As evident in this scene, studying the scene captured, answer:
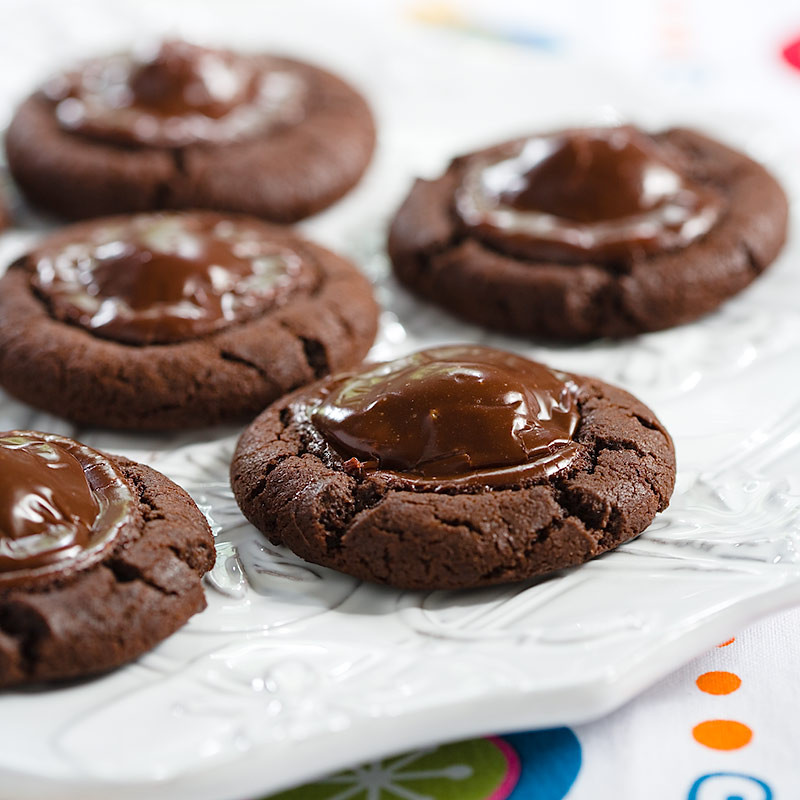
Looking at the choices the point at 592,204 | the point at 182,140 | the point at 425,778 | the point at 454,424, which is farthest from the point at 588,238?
the point at 425,778

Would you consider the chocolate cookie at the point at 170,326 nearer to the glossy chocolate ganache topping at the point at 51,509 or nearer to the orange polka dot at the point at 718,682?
the glossy chocolate ganache topping at the point at 51,509

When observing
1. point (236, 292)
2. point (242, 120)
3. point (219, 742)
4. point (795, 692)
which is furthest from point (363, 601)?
point (242, 120)

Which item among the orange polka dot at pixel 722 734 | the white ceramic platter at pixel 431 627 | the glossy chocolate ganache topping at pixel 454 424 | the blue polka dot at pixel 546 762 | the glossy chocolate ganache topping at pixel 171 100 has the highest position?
the glossy chocolate ganache topping at pixel 171 100

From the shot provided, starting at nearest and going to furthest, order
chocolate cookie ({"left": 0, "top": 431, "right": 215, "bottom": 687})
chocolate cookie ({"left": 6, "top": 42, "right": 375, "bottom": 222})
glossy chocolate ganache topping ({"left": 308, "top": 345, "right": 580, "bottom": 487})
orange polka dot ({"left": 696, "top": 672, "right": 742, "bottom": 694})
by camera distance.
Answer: chocolate cookie ({"left": 0, "top": 431, "right": 215, "bottom": 687}) < orange polka dot ({"left": 696, "top": 672, "right": 742, "bottom": 694}) < glossy chocolate ganache topping ({"left": 308, "top": 345, "right": 580, "bottom": 487}) < chocolate cookie ({"left": 6, "top": 42, "right": 375, "bottom": 222})

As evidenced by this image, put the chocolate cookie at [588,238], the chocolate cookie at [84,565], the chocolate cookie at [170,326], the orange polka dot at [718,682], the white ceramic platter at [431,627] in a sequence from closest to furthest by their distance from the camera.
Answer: the white ceramic platter at [431,627] < the chocolate cookie at [84,565] < the orange polka dot at [718,682] < the chocolate cookie at [170,326] < the chocolate cookie at [588,238]

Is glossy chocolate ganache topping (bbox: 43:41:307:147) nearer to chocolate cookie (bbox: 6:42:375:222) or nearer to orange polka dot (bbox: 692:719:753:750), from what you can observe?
chocolate cookie (bbox: 6:42:375:222)

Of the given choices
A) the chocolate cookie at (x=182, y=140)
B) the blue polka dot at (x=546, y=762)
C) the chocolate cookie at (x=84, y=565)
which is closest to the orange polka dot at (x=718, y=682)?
the blue polka dot at (x=546, y=762)

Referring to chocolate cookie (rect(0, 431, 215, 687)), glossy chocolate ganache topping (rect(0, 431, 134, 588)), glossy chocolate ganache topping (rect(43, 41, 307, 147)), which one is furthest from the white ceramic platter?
glossy chocolate ganache topping (rect(43, 41, 307, 147))
